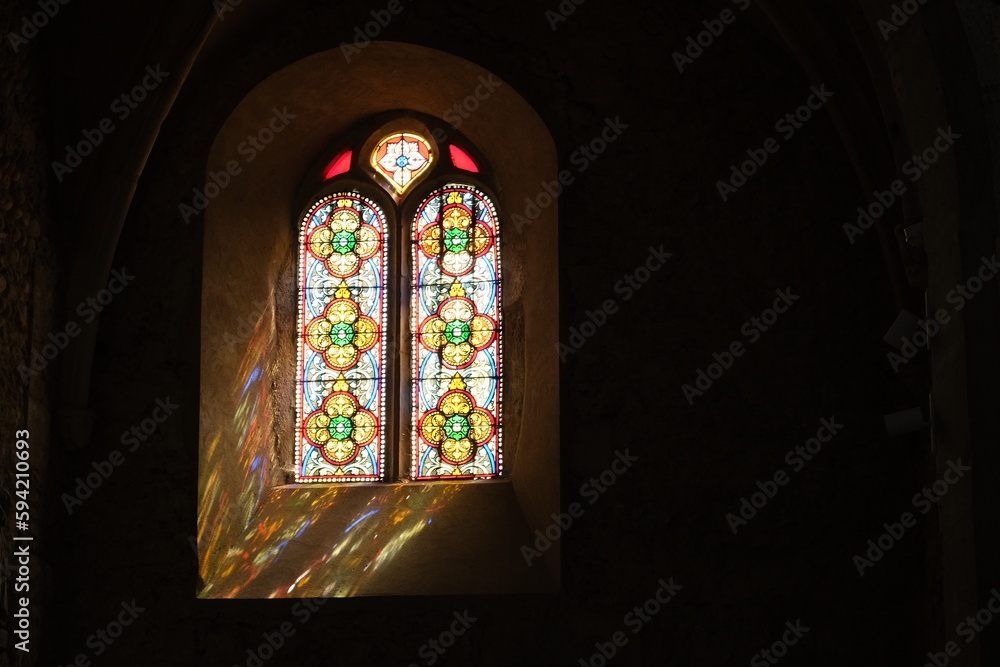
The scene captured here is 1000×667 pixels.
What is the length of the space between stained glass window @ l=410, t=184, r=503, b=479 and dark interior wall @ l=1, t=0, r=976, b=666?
0.83 meters

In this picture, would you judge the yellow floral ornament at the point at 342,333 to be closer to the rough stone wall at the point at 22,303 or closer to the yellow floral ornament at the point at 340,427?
the yellow floral ornament at the point at 340,427


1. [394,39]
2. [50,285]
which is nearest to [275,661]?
[50,285]

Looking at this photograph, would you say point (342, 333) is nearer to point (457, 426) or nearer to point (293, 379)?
point (293, 379)

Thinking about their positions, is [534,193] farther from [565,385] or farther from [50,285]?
[50,285]

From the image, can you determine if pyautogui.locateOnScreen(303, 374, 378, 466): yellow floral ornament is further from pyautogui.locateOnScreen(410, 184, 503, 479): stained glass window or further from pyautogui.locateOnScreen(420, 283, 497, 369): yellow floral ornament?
pyautogui.locateOnScreen(420, 283, 497, 369): yellow floral ornament

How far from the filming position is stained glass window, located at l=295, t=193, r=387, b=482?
8.36 meters

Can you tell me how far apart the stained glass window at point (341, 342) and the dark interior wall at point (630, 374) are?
1.10 meters

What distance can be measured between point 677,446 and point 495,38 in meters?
2.64

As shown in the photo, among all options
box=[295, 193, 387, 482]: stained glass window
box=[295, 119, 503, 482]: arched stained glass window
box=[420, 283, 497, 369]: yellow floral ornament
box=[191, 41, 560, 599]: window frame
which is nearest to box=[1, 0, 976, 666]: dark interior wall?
box=[191, 41, 560, 599]: window frame

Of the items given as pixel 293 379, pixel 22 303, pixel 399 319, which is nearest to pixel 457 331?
pixel 399 319

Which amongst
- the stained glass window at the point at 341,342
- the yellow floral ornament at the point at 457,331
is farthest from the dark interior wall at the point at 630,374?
the stained glass window at the point at 341,342

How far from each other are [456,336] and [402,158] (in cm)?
131

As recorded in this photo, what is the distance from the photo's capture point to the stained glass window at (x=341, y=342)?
8.36 metres

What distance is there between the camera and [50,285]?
741 cm
